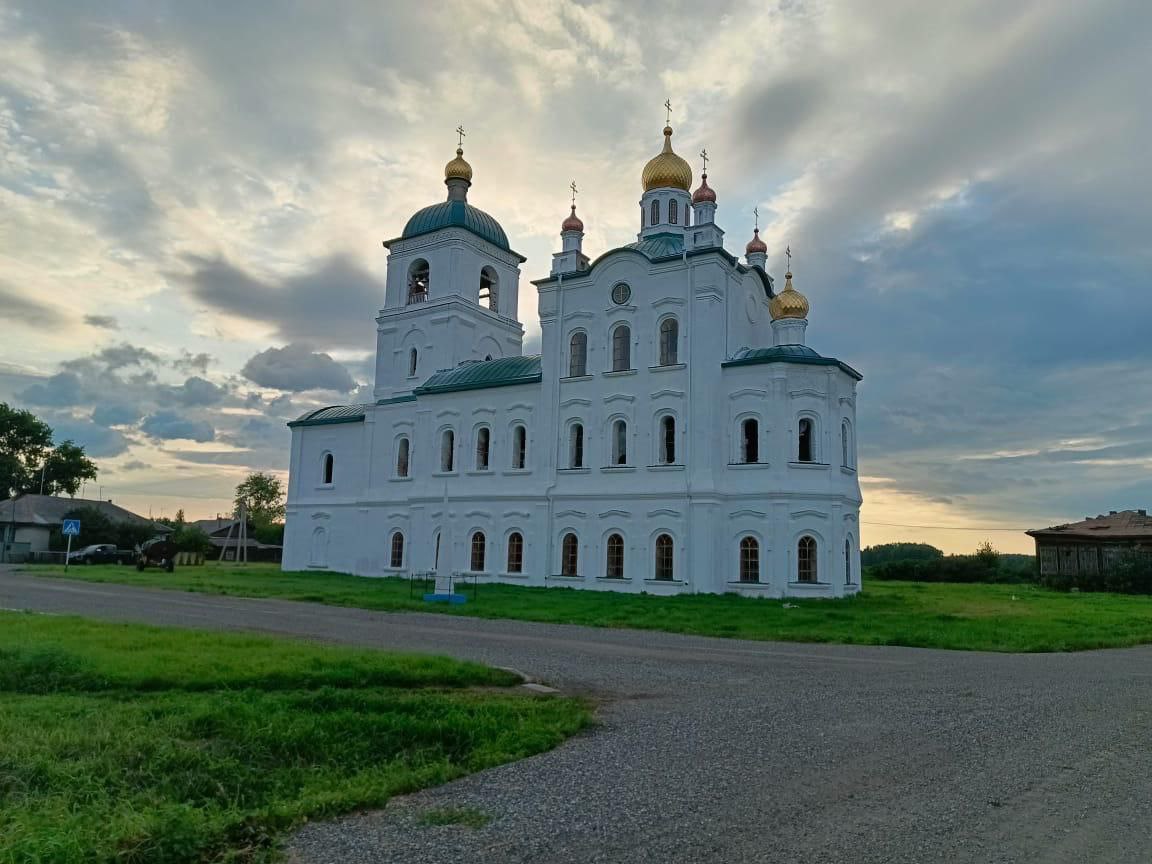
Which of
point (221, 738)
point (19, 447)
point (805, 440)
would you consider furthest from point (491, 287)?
point (19, 447)

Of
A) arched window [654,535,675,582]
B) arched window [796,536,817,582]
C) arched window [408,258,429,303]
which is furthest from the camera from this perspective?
arched window [408,258,429,303]

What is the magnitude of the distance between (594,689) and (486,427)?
79.1 ft

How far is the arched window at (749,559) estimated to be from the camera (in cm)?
2702

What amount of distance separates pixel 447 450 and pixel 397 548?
16.2 ft

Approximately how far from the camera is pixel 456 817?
5262 mm

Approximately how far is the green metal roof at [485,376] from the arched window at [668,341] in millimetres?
5252

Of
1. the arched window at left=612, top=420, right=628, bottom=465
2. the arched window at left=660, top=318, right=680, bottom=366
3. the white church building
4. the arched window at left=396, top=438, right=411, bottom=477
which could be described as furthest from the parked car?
the arched window at left=660, top=318, right=680, bottom=366

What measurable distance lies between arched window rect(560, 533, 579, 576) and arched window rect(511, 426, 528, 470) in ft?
11.9

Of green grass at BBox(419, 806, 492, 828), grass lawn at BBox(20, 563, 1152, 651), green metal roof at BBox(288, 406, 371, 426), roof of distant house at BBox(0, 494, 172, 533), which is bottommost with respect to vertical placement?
green grass at BBox(419, 806, 492, 828)

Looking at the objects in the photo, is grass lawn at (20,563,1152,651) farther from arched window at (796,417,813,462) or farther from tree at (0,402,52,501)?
tree at (0,402,52,501)

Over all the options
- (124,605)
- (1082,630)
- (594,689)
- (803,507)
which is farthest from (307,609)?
(1082,630)

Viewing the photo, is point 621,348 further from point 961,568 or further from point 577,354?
point 961,568

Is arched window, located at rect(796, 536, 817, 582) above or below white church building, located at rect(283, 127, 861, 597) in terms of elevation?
below

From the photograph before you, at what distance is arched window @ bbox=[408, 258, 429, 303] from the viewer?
3859 centimetres
